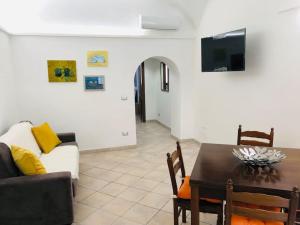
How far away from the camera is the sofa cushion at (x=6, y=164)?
2295mm

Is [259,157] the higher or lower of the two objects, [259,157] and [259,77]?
the lower

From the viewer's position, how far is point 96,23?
445cm

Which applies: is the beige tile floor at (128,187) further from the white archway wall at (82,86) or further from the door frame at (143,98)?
the door frame at (143,98)

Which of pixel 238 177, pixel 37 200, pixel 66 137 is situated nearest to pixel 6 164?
pixel 37 200

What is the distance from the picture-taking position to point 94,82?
4574mm

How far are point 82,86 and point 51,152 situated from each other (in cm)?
152

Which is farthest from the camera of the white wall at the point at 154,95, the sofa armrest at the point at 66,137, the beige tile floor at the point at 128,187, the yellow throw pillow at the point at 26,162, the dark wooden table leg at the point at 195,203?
the white wall at the point at 154,95

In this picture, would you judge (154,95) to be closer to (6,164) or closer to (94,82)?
(94,82)

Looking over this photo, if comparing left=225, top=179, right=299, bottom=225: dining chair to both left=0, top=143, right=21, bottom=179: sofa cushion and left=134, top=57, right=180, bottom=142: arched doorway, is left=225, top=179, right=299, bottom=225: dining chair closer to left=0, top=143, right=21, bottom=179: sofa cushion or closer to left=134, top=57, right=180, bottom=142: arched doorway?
left=0, top=143, right=21, bottom=179: sofa cushion

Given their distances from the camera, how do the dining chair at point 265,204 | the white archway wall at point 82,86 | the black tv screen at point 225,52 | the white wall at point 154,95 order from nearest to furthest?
the dining chair at point 265,204 → the black tv screen at point 225,52 → the white archway wall at point 82,86 → the white wall at point 154,95

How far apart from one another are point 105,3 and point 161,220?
3830 millimetres

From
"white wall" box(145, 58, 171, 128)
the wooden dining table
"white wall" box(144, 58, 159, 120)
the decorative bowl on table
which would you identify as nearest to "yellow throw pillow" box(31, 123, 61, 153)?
the wooden dining table

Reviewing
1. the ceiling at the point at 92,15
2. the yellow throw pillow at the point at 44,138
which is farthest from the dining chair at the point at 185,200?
the ceiling at the point at 92,15

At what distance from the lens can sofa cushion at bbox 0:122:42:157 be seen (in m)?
2.83
